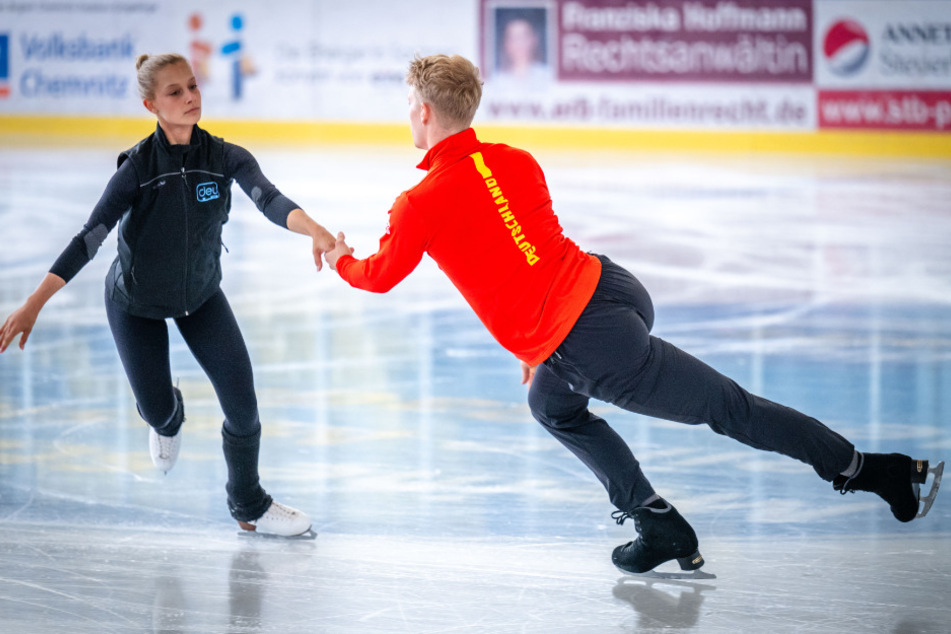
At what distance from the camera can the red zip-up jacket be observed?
3312 mm

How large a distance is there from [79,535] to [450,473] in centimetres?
147

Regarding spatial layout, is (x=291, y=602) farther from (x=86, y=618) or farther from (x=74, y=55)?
(x=74, y=55)

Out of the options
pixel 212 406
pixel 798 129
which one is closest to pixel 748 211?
pixel 798 129

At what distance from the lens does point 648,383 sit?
342cm

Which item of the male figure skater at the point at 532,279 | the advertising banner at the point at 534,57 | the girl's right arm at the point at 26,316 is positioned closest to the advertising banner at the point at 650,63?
the advertising banner at the point at 534,57

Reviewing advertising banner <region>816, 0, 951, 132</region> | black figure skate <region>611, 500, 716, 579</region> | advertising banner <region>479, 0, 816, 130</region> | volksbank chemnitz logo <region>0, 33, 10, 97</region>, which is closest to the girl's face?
black figure skate <region>611, 500, 716, 579</region>

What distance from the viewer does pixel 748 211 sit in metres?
12.6

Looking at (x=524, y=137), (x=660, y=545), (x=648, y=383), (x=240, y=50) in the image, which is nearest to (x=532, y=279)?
(x=648, y=383)

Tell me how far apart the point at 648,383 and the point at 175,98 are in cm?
173

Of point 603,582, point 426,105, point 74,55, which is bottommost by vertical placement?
point 603,582

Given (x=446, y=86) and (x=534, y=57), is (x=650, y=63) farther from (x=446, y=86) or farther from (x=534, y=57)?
(x=446, y=86)

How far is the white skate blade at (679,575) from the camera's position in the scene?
12.3 feet

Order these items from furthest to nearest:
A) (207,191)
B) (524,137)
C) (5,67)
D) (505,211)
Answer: (5,67)
(524,137)
(207,191)
(505,211)

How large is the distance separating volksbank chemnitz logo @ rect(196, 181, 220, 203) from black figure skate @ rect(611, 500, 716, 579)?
5.45 feet
